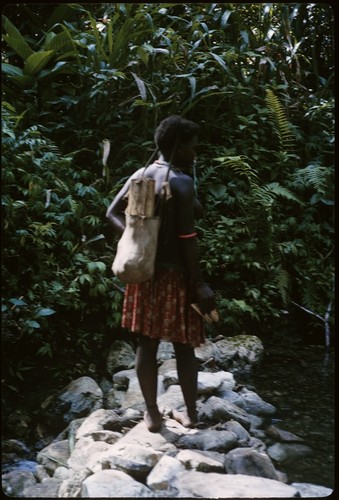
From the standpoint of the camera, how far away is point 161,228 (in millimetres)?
2117

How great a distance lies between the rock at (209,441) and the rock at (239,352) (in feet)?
4.08

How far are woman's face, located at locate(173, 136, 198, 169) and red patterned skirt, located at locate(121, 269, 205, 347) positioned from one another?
485mm

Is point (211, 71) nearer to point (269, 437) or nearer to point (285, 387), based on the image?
point (285, 387)

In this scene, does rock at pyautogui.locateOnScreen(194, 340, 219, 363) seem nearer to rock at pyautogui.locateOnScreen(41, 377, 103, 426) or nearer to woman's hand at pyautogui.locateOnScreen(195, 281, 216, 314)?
rock at pyautogui.locateOnScreen(41, 377, 103, 426)

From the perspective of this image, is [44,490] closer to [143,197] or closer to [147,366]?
[147,366]

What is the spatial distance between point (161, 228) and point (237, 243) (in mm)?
2172

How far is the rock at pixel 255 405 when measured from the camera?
2.93 m

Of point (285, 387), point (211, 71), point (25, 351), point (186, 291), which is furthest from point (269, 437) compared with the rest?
point (211, 71)

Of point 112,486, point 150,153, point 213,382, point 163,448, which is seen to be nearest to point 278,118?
point 150,153

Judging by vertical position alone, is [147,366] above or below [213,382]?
above

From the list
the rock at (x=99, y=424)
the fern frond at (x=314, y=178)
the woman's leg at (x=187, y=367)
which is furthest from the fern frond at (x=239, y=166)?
the rock at (x=99, y=424)

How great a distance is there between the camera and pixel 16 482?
2256 mm

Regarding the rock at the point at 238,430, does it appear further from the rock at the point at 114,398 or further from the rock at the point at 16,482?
the rock at the point at 16,482

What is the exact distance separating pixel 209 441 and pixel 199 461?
0.24 meters
